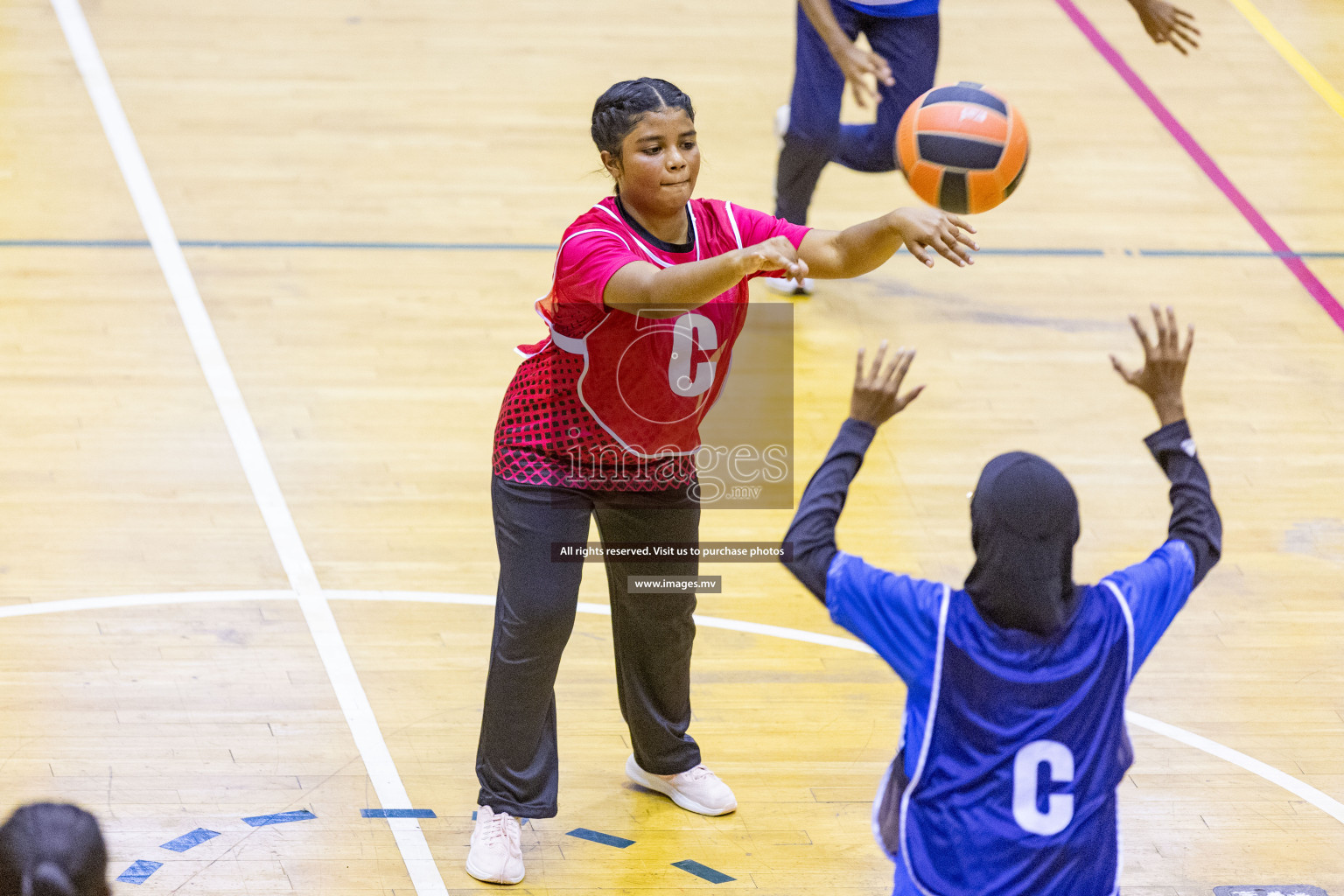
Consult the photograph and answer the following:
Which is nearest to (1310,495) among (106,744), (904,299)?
(904,299)

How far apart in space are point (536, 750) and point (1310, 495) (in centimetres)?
324

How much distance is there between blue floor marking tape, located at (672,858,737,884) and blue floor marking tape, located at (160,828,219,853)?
3.75 feet

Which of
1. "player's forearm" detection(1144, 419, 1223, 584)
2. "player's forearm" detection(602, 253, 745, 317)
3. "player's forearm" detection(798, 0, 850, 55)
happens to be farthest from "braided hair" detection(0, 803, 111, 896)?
"player's forearm" detection(798, 0, 850, 55)

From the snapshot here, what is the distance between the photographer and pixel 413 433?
19.7 ft

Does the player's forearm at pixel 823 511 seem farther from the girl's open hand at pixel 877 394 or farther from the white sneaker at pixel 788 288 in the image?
the white sneaker at pixel 788 288

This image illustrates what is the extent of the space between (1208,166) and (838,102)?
100 inches

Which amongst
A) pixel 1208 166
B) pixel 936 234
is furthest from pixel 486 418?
pixel 1208 166

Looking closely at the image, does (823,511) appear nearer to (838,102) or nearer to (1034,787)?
(1034,787)

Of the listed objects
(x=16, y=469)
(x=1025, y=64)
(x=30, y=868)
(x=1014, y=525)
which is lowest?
(x=16, y=469)

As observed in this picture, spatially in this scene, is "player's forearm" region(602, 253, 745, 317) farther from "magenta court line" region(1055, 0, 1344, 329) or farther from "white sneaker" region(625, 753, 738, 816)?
"magenta court line" region(1055, 0, 1344, 329)

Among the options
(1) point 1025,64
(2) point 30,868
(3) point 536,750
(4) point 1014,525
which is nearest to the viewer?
(2) point 30,868

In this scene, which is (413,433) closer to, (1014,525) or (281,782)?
(281,782)

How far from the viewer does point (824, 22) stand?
586cm

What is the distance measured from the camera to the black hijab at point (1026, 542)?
262 cm
